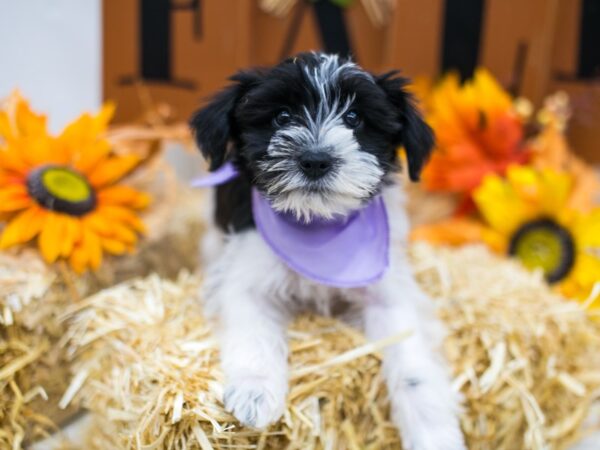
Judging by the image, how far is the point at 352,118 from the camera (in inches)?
75.5

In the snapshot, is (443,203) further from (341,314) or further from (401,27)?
(341,314)

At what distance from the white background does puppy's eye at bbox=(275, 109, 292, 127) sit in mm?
2119

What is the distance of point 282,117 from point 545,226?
6.18 feet

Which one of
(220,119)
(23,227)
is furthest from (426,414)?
(23,227)

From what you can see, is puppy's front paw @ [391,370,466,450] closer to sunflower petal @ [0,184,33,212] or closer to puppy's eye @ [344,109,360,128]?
puppy's eye @ [344,109,360,128]

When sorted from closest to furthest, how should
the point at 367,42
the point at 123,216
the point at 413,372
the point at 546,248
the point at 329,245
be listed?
the point at 413,372
the point at 329,245
the point at 123,216
the point at 546,248
the point at 367,42

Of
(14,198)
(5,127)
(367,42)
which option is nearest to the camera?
(14,198)

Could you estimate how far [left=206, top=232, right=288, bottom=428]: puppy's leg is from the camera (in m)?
1.70

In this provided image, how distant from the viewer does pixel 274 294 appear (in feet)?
7.27

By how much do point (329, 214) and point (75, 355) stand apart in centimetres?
130

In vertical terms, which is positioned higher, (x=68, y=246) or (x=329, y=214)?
(x=329, y=214)

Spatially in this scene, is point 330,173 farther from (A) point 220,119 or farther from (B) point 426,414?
(B) point 426,414

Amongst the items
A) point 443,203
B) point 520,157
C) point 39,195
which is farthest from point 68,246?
point 520,157

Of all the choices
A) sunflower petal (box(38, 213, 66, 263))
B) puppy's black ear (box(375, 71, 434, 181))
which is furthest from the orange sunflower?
sunflower petal (box(38, 213, 66, 263))
